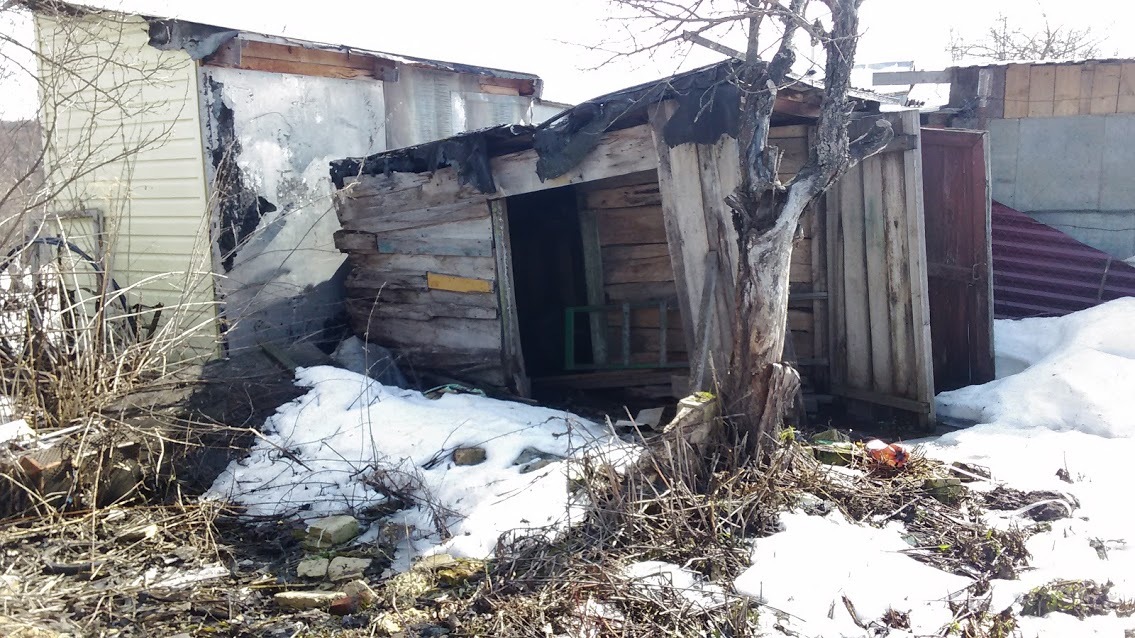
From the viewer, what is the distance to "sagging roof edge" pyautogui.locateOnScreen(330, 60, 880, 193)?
19.5ft

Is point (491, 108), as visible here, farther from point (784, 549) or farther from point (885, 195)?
point (784, 549)

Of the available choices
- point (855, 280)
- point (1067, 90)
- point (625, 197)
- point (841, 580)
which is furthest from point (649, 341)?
point (1067, 90)

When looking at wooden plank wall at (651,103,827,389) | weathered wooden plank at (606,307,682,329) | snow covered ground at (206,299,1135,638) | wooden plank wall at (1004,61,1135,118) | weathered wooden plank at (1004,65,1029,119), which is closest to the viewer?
snow covered ground at (206,299,1135,638)

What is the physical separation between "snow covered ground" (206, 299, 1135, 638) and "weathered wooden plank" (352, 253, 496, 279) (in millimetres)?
1217

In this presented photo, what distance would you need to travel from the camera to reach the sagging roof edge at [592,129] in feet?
19.5

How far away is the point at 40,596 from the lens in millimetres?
4012

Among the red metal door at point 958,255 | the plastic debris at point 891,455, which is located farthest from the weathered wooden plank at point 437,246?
the red metal door at point 958,255

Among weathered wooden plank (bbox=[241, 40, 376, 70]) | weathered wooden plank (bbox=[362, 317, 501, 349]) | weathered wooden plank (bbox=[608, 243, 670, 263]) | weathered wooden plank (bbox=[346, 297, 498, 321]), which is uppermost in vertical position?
weathered wooden plank (bbox=[241, 40, 376, 70])

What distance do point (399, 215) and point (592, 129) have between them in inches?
93.4

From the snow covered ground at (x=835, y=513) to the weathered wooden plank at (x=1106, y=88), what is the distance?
9.55 feet

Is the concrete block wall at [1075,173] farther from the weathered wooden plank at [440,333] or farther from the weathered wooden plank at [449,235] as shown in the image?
the weathered wooden plank at [440,333]

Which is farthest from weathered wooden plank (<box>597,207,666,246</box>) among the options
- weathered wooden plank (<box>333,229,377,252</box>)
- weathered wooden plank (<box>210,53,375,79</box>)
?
weathered wooden plank (<box>210,53,375,79</box>)

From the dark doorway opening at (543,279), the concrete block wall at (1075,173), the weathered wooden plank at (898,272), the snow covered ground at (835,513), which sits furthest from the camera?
the concrete block wall at (1075,173)

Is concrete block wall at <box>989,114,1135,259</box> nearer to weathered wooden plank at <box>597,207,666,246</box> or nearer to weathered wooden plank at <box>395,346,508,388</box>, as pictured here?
weathered wooden plank at <box>597,207,666,246</box>
